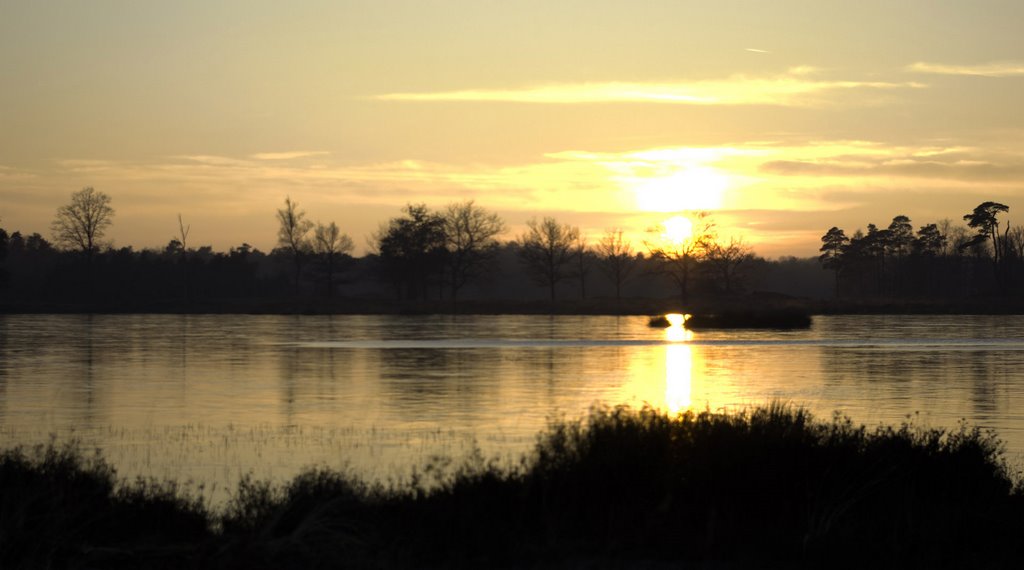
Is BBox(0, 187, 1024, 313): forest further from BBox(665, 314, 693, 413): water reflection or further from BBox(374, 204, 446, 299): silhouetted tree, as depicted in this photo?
BBox(665, 314, 693, 413): water reflection

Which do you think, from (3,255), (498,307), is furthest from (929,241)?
(3,255)

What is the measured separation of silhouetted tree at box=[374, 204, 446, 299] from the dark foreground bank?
11874 cm

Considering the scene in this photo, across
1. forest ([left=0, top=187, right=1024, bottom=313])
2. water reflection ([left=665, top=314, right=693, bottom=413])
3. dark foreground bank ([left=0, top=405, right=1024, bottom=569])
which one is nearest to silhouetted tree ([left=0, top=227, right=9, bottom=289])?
forest ([left=0, top=187, right=1024, bottom=313])

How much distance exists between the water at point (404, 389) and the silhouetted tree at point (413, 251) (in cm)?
6786

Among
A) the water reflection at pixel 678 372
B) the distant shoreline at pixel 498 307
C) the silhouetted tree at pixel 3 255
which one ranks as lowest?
the water reflection at pixel 678 372

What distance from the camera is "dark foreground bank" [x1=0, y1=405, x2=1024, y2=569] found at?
11680 mm

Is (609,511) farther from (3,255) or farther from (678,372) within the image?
(3,255)

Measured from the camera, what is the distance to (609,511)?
13.6m

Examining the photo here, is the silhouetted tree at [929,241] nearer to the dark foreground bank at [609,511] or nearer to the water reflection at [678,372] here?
the water reflection at [678,372]

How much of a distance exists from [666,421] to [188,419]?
14385 millimetres

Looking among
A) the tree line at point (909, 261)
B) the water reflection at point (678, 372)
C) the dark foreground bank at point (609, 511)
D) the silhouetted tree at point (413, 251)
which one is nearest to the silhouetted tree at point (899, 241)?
the tree line at point (909, 261)

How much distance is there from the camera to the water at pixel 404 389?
72.2 ft

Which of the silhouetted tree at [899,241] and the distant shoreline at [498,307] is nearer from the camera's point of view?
the distant shoreline at [498,307]

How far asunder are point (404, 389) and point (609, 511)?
849 inches
